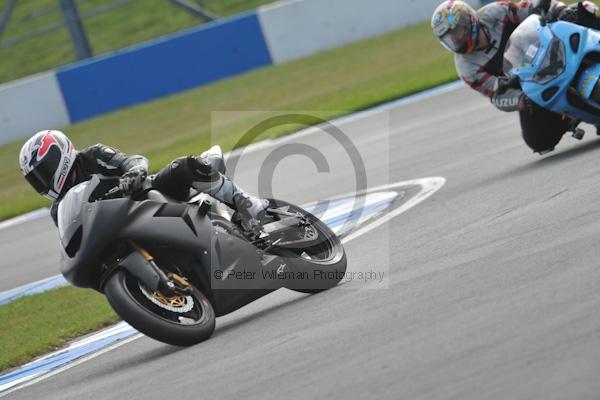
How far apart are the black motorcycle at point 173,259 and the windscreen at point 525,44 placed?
10.1 feet

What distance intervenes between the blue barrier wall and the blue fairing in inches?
584

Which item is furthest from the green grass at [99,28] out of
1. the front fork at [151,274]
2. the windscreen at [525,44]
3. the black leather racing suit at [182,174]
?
the front fork at [151,274]

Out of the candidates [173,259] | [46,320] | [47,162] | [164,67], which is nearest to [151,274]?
[173,259]

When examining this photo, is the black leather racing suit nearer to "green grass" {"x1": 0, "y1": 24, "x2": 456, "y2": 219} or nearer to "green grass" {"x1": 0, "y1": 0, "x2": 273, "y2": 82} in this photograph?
"green grass" {"x1": 0, "y1": 24, "x2": 456, "y2": 219}

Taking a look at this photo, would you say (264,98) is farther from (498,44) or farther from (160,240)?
(160,240)

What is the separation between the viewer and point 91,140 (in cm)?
2103

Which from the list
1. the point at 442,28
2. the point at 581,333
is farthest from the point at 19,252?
the point at 581,333

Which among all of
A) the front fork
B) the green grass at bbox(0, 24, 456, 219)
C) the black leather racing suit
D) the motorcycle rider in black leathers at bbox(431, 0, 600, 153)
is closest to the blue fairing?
the motorcycle rider in black leathers at bbox(431, 0, 600, 153)

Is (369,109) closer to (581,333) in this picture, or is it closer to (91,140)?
(91,140)

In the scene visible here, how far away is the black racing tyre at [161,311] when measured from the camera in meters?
5.93

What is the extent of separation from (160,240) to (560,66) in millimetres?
4009

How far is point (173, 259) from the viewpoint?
6453mm

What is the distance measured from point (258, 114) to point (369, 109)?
2861 millimetres

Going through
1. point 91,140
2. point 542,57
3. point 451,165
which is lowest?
point 91,140
